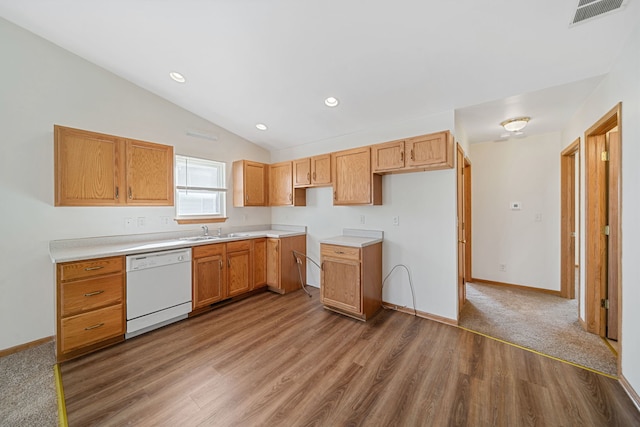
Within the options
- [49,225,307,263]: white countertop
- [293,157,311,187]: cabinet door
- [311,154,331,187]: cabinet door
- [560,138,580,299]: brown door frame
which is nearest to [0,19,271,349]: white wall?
[49,225,307,263]: white countertop

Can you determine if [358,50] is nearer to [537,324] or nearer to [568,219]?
[537,324]

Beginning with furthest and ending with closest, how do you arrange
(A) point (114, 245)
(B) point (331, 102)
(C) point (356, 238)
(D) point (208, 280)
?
1. (C) point (356, 238)
2. (D) point (208, 280)
3. (B) point (331, 102)
4. (A) point (114, 245)

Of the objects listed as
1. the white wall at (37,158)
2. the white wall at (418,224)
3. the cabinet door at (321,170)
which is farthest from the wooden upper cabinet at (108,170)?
the white wall at (418,224)

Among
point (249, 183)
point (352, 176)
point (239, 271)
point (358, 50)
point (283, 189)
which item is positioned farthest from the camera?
point (283, 189)

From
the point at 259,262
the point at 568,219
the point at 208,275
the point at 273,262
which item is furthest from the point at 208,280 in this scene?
the point at 568,219

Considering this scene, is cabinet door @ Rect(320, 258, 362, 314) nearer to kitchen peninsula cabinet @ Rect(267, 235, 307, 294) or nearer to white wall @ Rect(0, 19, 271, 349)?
kitchen peninsula cabinet @ Rect(267, 235, 307, 294)

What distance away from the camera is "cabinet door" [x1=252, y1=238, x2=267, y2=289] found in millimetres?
3771

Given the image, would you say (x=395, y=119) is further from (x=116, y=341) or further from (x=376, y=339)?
(x=116, y=341)

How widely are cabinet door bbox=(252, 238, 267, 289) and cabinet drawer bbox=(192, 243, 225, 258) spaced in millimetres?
565

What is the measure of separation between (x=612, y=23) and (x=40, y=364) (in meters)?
5.28

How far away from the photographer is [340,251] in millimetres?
3025

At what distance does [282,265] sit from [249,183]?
1489 millimetres

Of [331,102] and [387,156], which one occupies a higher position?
[331,102]

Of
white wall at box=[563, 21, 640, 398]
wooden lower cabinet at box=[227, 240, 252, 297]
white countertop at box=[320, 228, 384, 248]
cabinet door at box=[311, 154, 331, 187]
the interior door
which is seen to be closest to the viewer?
white wall at box=[563, 21, 640, 398]
